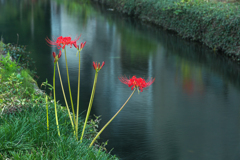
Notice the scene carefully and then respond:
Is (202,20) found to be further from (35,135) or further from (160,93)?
(35,135)

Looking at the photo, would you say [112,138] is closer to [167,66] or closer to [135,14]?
[167,66]

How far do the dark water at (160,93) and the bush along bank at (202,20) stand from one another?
41 cm

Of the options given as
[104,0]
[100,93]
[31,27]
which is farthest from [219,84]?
[104,0]

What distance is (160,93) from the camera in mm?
7609

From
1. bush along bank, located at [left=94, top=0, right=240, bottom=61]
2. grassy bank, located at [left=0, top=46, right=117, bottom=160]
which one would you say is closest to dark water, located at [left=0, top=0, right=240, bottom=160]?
bush along bank, located at [left=94, top=0, right=240, bottom=61]

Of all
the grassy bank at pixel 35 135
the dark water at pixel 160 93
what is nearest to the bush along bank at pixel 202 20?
the dark water at pixel 160 93

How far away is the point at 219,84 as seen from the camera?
8.35 meters

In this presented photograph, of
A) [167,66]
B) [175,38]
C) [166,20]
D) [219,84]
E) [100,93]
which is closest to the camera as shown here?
[100,93]

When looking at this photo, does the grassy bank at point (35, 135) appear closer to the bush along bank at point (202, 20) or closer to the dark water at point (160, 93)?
the dark water at point (160, 93)

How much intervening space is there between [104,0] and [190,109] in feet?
77.2

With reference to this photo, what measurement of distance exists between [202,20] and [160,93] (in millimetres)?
5988

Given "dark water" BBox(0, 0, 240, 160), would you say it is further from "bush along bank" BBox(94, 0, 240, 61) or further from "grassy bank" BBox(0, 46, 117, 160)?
"grassy bank" BBox(0, 46, 117, 160)

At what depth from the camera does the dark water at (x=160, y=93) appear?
5.26 m

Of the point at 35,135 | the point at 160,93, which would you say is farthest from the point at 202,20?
the point at 35,135
